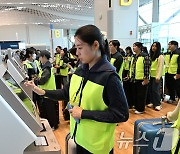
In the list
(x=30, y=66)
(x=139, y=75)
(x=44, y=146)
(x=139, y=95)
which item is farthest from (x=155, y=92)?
(x=44, y=146)

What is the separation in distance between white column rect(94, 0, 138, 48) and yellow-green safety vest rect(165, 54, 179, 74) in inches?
38.8

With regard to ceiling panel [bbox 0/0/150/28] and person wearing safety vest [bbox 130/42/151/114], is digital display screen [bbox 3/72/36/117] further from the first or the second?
ceiling panel [bbox 0/0/150/28]

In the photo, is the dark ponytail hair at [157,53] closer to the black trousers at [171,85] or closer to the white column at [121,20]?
the black trousers at [171,85]

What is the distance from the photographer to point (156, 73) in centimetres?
481

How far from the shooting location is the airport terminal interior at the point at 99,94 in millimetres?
1162


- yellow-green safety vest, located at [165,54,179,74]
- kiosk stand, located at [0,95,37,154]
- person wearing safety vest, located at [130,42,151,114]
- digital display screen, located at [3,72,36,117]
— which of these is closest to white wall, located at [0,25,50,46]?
yellow-green safety vest, located at [165,54,179,74]

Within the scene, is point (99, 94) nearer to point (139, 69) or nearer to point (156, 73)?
point (139, 69)

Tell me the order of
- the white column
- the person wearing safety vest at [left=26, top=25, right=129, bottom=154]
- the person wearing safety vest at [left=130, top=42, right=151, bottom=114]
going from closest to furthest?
the person wearing safety vest at [left=26, top=25, right=129, bottom=154] → the person wearing safety vest at [left=130, top=42, right=151, bottom=114] → the white column

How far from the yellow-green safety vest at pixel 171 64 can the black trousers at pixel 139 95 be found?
1169mm

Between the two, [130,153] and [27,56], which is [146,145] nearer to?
[130,153]

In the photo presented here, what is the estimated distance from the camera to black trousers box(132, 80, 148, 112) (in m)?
4.55

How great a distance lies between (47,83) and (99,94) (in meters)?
2.48

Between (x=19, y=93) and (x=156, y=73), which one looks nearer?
(x=19, y=93)

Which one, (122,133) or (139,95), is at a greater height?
(139,95)
